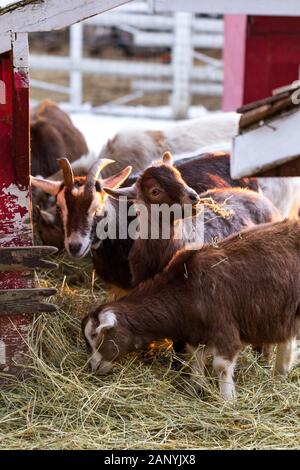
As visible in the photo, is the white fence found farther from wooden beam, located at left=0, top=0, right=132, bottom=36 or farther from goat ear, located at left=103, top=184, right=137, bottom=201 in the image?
wooden beam, located at left=0, top=0, right=132, bottom=36

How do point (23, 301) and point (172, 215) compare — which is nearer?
point (23, 301)

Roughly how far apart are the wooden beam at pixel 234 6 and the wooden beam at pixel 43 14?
143cm

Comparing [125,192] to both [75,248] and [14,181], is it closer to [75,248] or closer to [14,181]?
[75,248]

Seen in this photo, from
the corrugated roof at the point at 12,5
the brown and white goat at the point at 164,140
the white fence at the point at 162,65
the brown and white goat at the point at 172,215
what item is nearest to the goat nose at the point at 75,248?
the brown and white goat at the point at 172,215

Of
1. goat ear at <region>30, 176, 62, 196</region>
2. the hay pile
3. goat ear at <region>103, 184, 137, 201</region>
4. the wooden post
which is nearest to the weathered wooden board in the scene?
the wooden post

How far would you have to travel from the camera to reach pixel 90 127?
49.8 feet

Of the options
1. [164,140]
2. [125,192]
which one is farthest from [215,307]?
[164,140]

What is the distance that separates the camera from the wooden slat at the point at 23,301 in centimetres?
645

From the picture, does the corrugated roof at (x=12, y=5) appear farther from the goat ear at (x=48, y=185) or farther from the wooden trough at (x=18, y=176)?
the goat ear at (x=48, y=185)

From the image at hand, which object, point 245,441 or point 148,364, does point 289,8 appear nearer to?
point 148,364

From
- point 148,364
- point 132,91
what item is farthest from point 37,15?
point 132,91

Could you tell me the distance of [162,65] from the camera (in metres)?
18.7

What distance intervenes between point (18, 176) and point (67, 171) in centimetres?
113

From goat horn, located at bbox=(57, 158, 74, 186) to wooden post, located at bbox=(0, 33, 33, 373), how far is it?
1.02 metres
